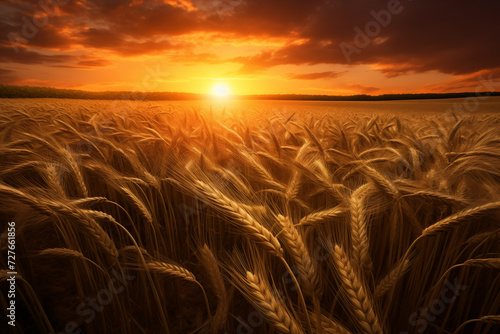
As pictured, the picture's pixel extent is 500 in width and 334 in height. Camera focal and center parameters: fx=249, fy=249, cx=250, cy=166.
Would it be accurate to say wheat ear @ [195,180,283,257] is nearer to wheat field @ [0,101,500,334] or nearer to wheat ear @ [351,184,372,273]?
wheat field @ [0,101,500,334]

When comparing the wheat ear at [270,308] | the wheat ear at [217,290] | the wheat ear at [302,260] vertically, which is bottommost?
the wheat ear at [217,290]

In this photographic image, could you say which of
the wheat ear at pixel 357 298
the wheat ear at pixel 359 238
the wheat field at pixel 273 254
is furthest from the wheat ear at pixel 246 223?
the wheat ear at pixel 359 238

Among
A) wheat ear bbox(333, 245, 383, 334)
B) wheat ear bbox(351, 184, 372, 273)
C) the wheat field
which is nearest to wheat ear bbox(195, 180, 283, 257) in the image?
the wheat field

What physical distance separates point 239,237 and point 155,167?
2.93 ft

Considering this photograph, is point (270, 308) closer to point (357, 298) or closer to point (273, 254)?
point (273, 254)

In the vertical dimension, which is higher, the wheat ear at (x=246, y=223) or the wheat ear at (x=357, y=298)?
the wheat ear at (x=246, y=223)

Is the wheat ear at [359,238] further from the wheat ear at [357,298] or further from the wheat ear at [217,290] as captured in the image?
the wheat ear at [217,290]

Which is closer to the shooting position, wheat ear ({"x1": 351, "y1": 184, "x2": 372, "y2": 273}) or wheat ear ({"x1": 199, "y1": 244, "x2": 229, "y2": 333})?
wheat ear ({"x1": 351, "y1": 184, "x2": 372, "y2": 273})

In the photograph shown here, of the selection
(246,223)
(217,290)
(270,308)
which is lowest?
(217,290)

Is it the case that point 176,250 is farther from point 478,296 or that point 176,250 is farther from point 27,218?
point 478,296

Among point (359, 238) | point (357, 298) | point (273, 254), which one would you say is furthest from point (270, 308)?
point (359, 238)

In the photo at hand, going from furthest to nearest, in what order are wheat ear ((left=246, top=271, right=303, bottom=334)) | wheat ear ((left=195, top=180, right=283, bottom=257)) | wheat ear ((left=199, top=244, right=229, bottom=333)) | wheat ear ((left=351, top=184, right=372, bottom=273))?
wheat ear ((left=199, top=244, right=229, bottom=333)), wheat ear ((left=351, top=184, right=372, bottom=273)), wheat ear ((left=195, top=180, right=283, bottom=257)), wheat ear ((left=246, top=271, right=303, bottom=334))

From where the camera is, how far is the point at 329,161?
2.06 m

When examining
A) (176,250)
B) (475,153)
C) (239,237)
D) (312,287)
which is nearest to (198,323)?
(176,250)
